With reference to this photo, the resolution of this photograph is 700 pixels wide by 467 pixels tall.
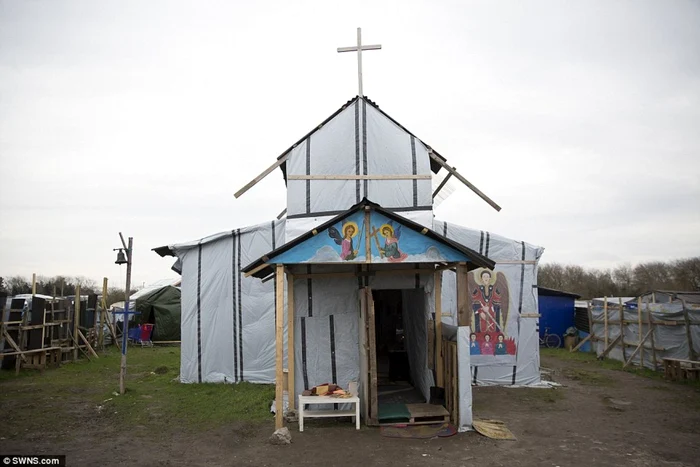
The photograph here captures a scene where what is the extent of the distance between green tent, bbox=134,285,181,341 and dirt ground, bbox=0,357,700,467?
13.7 metres

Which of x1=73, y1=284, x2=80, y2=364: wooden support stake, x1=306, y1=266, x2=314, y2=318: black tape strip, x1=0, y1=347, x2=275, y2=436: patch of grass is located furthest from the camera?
x1=73, y1=284, x2=80, y2=364: wooden support stake

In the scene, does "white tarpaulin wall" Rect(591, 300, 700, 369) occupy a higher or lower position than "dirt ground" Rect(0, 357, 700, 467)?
higher

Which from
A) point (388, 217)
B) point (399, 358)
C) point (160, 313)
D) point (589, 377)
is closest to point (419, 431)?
point (388, 217)

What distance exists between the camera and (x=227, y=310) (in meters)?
Answer: 13.5

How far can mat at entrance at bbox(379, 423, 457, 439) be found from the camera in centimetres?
836

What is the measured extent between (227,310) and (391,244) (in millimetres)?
6403

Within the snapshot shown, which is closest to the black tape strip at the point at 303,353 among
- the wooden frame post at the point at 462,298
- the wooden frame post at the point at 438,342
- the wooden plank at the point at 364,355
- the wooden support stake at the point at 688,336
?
the wooden plank at the point at 364,355

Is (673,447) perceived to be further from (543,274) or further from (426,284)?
(543,274)

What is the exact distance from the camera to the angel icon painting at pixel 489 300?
43.9 feet

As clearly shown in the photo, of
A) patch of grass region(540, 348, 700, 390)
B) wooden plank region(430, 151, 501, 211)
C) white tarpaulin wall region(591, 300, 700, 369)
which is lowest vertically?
patch of grass region(540, 348, 700, 390)

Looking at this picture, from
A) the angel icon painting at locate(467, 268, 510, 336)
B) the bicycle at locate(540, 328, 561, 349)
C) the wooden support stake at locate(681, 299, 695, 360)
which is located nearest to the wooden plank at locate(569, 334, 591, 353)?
the bicycle at locate(540, 328, 561, 349)

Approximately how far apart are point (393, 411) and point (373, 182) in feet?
17.9

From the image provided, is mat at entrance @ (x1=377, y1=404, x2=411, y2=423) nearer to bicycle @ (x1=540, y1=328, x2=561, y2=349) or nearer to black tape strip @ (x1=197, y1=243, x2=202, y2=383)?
black tape strip @ (x1=197, y1=243, x2=202, y2=383)

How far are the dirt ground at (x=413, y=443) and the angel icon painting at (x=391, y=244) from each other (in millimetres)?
2918
